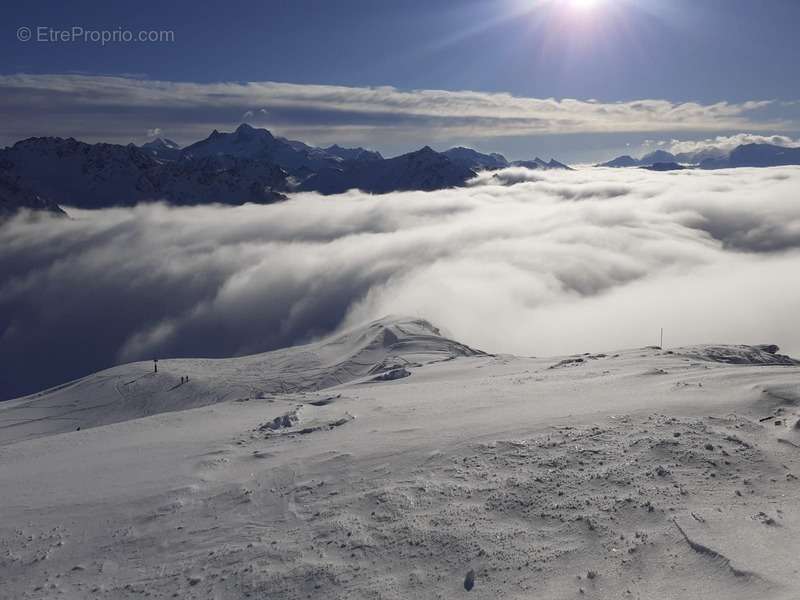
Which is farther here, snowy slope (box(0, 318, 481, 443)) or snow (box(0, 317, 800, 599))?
snowy slope (box(0, 318, 481, 443))

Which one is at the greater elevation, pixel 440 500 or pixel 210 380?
pixel 440 500

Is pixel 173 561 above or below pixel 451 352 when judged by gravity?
above

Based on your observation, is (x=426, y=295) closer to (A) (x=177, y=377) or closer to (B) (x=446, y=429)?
(A) (x=177, y=377)

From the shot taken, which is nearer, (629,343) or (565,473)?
(565,473)

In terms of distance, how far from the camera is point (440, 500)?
16.2 meters

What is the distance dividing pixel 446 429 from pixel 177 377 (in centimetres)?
6057

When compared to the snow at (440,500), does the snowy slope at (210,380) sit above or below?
below

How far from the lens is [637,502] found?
49.1 ft

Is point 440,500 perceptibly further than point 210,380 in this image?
No

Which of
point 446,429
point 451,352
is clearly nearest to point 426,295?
point 451,352

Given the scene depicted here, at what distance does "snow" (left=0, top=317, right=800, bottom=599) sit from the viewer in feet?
42.5

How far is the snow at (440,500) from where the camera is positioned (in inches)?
510

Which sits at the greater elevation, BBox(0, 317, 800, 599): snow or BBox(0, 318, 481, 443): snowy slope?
BBox(0, 317, 800, 599): snow

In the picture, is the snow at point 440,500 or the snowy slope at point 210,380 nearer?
the snow at point 440,500
